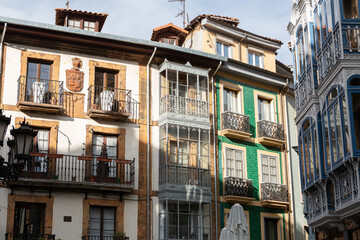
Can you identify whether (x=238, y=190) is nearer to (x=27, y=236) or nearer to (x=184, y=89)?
(x=184, y=89)

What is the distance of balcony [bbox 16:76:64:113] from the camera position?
72.0ft

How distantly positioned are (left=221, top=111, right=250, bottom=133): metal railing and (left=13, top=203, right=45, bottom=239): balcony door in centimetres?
873

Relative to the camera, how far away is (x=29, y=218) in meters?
21.7

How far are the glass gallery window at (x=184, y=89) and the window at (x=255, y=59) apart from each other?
3805mm

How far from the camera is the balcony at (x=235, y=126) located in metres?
25.7

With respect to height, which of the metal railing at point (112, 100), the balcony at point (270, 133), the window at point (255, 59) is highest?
the window at point (255, 59)

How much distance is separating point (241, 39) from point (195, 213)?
8.91 meters

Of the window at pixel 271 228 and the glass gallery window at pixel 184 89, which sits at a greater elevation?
the glass gallery window at pixel 184 89

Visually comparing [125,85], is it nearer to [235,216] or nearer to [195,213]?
[195,213]

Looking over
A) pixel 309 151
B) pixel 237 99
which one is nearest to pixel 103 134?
Result: pixel 237 99

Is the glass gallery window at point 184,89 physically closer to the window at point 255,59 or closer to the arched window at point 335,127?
the window at point 255,59

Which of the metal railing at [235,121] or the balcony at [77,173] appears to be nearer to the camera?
the balcony at [77,173]

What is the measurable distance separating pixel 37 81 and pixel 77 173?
3960 mm

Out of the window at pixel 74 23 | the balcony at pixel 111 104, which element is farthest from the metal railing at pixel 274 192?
the window at pixel 74 23
